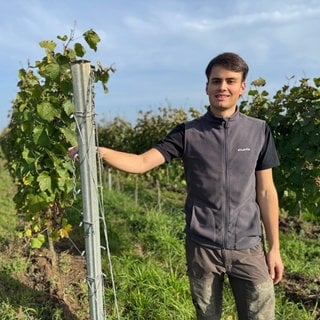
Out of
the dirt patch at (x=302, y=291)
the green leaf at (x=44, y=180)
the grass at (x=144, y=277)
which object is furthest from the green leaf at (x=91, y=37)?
the dirt patch at (x=302, y=291)

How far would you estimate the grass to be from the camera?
338 centimetres

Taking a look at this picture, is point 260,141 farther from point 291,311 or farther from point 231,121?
point 291,311

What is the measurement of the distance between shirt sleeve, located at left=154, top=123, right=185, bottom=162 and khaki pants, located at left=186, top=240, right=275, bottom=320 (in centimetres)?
50

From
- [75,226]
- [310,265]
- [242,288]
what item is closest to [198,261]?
[242,288]

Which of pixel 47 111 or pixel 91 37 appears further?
pixel 47 111

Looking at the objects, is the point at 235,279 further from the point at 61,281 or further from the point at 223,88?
the point at 61,281

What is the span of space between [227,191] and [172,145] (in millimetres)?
390

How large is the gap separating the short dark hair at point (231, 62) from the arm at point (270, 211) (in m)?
0.57

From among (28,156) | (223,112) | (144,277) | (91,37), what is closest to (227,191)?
(223,112)

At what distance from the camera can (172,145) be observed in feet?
7.73

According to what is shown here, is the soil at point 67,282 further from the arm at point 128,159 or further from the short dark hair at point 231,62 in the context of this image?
the short dark hair at point 231,62

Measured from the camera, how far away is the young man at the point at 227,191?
2.28 metres

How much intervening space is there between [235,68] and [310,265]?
3352 mm

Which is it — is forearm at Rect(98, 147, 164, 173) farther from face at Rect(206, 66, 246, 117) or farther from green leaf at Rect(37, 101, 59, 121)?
green leaf at Rect(37, 101, 59, 121)
